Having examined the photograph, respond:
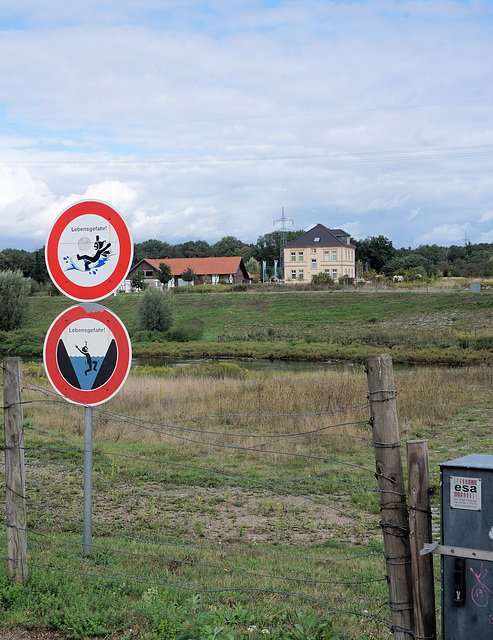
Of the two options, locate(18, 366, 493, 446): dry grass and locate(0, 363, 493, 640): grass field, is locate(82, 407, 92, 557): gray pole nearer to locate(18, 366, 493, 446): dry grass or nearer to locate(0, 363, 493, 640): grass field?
locate(0, 363, 493, 640): grass field

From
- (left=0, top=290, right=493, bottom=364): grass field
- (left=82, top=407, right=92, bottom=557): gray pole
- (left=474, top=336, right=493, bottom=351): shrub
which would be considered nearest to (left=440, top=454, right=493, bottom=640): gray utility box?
(left=82, top=407, right=92, bottom=557): gray pole

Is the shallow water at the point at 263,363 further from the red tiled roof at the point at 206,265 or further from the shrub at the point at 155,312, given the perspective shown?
the red tiled roof at the point at 206,265

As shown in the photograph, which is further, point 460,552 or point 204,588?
point 204,588

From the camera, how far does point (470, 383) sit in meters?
19.1

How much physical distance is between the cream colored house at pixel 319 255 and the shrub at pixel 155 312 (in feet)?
126

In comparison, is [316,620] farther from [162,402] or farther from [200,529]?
[162,402]

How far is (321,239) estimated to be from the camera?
8938 centimetres

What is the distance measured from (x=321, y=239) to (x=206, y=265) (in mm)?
20916

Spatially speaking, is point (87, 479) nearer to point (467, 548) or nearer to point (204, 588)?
point (204, 588)

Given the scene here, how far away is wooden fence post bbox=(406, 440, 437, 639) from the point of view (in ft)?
9.80

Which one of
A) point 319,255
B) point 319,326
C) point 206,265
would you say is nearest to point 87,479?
point 319,326

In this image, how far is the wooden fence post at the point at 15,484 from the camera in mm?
4000

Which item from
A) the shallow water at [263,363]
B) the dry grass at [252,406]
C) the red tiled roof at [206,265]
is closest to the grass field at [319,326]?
the shallow water at [263,363]

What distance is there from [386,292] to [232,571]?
Answer: 53.5 metres
